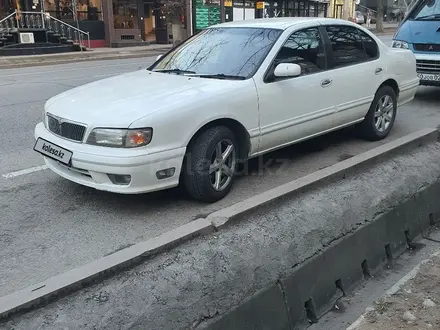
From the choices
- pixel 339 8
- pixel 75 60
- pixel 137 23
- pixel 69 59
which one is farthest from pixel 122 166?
pixel 339 8

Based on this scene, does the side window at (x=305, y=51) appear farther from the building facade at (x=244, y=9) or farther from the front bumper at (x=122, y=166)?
the building facade at (x=244, y=9)

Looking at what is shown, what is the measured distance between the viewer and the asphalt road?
348 cm

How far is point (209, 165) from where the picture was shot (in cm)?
416

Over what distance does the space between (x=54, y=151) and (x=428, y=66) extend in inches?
273

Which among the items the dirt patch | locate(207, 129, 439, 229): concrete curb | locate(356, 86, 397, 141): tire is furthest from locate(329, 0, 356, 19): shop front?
the dirt patch

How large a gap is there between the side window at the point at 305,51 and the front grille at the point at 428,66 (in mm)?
4057

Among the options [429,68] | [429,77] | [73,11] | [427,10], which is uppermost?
[427,10]

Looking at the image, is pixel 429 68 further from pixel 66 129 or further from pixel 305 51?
pixel 66 129

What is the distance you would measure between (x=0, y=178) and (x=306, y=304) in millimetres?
3411

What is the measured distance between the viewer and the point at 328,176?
4672 millimetres

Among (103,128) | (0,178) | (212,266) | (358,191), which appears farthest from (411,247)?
(0,178)

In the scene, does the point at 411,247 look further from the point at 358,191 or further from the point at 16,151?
the point at 16,151

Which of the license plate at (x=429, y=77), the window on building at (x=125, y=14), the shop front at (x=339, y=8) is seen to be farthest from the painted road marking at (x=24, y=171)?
the shop front at (x=339, y=8)

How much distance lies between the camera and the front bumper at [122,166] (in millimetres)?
3779
